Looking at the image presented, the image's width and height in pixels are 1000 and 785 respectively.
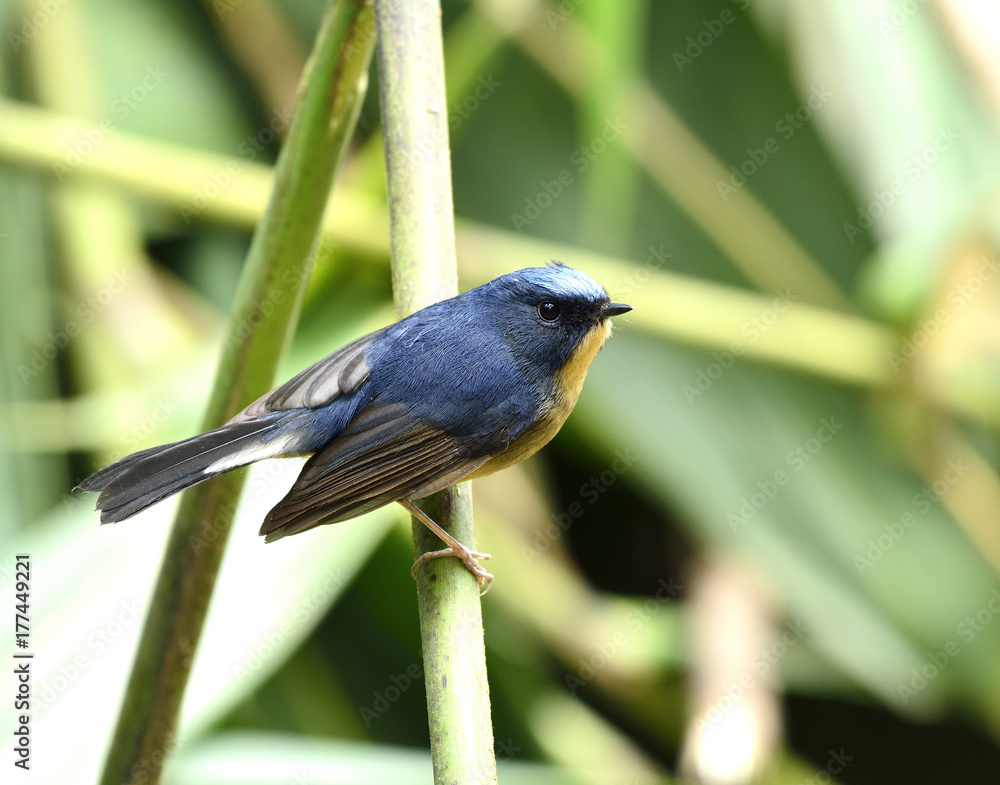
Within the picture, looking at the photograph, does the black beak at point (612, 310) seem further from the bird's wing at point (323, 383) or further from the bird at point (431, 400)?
the bird's wing at point (323, 383)

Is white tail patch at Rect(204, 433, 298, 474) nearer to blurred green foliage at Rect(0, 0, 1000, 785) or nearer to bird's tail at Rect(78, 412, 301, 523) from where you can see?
bird's tail at Rect(78, 412, 301, 523)

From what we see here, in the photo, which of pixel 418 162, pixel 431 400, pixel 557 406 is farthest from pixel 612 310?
pixel 418 162

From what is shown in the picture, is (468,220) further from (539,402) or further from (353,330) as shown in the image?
(539,402)

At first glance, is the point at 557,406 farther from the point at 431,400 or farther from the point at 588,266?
the point at 588,266

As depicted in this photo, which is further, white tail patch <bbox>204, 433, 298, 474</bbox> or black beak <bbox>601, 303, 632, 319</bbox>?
black beak <bbox>601, 303, 632, 319</bbox>

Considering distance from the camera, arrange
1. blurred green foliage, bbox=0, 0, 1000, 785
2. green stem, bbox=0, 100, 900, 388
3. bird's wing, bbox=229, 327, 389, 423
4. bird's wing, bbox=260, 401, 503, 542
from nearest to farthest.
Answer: bird's wing, bbox=260, 401, 503, 542 < bird's wing, bbox=229, 327, 389, 423 < blurred green foliage, bbox=0, 0, 1000, 785 < green stem, bbox=0, 100, 900, 388

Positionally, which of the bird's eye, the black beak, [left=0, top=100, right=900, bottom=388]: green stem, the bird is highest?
[left=0, top=100, right=900, bottom=388]: green stem

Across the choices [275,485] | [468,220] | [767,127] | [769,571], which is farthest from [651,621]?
[767,127]

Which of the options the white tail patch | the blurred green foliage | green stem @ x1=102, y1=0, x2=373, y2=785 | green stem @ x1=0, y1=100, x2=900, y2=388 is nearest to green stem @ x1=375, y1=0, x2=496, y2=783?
green stem @ x1=102, y1=0, x2=373, y2=785

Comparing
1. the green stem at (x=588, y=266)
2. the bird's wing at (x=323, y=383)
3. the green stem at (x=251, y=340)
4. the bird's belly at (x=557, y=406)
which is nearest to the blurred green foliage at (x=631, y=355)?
the green stem at (x=588, y=266)
